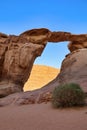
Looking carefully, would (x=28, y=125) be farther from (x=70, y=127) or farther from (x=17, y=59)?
(x=17, y=59)

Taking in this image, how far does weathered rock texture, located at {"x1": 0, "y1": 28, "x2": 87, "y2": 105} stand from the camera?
1836 cm

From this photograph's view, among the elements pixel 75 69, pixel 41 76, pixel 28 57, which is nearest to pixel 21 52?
pixel 28 57

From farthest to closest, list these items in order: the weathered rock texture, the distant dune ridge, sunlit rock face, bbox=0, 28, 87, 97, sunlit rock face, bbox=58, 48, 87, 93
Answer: the distant dune ridge < sunlit rock face, bbox=0, 28, 87, 97 < the weathered rock texture < sunlit rock face, bbox=58, 48, 87, 93

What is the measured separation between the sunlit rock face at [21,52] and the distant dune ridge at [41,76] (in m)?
36.0

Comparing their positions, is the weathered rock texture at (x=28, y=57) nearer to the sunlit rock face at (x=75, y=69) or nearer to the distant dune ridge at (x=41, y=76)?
the sunlit rock face at (x=75, y=69)

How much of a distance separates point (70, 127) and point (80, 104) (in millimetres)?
3765

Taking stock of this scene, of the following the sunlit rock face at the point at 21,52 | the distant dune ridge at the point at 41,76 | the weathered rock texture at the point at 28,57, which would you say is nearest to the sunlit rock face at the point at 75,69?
the weathered rock texture at the point at 28,57

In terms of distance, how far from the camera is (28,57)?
72.1 ft

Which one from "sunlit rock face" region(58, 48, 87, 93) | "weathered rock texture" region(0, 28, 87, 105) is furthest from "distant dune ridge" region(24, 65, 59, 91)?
"sunlit rock face" region(58, 48, 87, 93)

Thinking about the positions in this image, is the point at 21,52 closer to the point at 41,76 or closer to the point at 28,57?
the point at 28,57

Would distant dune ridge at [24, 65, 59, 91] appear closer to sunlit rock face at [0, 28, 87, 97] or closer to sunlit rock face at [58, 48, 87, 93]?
sunlit rock face at [0, 28, 87, 97]

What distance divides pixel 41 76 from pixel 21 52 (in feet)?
145

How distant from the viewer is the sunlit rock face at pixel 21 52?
21.5 m

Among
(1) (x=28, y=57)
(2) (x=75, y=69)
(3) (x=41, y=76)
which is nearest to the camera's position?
(2) (x=75, y=69)
